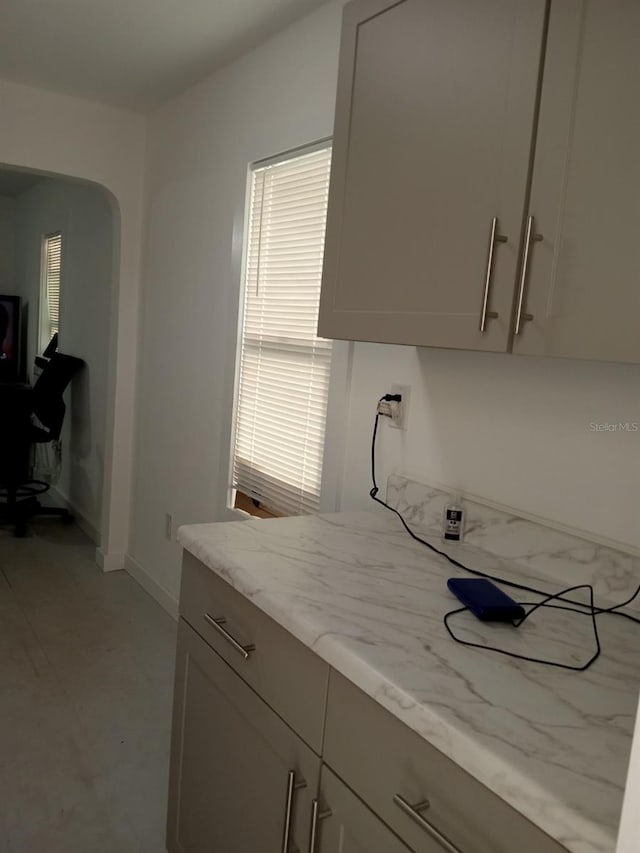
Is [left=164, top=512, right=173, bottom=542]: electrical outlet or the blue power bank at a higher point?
the blue power bank

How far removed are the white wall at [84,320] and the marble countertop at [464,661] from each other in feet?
9.52

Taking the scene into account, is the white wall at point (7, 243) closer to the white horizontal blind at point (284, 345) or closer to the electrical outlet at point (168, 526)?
the electrical outlet at point (168, 526)

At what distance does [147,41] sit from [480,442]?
1971mm

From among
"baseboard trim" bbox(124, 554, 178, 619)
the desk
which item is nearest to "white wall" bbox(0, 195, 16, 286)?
the desk

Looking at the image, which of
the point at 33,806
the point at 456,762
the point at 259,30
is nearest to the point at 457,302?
the point at 456,762

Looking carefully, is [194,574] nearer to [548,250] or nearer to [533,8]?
[548,250]

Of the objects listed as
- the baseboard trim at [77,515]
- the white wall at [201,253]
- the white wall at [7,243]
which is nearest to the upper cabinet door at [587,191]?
the white wall at [201,253]

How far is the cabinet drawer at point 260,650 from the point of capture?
110 centimetres

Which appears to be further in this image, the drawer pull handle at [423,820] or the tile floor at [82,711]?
the tile floor at [82,711]

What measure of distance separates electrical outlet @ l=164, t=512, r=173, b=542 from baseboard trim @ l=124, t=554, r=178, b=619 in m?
0.26

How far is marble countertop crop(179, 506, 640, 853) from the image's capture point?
0.75 meters

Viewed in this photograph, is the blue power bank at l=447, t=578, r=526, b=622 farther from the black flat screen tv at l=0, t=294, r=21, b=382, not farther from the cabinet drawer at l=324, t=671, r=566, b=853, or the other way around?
the black flat screen tv at l=0, t=294, r=21, b=382

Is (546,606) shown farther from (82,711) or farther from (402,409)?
(82,711)

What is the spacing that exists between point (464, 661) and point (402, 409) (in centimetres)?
95
